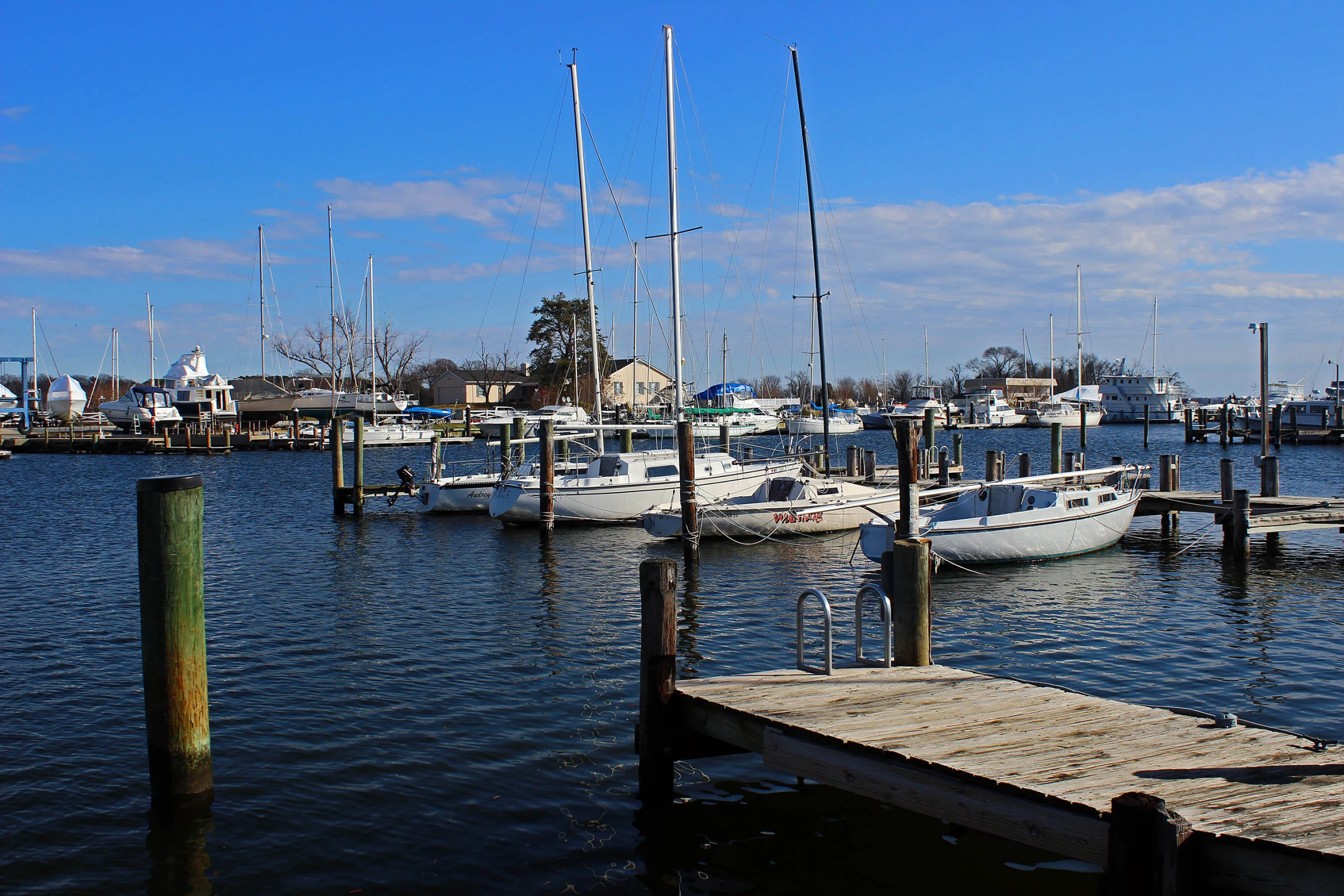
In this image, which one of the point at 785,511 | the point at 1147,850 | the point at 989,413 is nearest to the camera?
the point at 1147,850

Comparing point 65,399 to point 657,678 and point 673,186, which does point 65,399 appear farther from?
point 657,678

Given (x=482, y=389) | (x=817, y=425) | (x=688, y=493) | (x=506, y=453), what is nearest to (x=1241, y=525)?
(x=688, y=493)

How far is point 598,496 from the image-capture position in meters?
30.7

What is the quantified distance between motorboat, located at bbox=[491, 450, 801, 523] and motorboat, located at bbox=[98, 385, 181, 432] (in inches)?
2489

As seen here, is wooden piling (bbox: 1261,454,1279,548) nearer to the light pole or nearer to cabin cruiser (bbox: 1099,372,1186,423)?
the light pole

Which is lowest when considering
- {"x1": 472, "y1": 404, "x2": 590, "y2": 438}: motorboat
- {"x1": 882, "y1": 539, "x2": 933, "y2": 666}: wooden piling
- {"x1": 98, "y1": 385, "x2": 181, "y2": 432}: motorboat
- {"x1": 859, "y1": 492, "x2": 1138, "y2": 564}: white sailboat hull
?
{"x1": 859, "y1": 492, "x2": 1138, "y2": 564}: white sailboat hull

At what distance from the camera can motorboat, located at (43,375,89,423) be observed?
107688mm

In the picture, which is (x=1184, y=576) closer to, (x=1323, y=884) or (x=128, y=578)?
(x=1323, y=884)

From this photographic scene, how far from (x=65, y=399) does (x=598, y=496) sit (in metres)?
99.0

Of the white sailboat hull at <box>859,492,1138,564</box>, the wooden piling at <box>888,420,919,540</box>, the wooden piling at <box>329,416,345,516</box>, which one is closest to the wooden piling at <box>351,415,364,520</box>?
the wooden piling at <box>329,416,345,516</box>

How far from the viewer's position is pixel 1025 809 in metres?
6.69

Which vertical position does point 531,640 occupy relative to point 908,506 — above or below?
below

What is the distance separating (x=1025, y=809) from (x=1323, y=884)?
5.53ft

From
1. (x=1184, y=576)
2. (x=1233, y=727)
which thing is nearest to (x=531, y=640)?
(x=1233, y=727)
